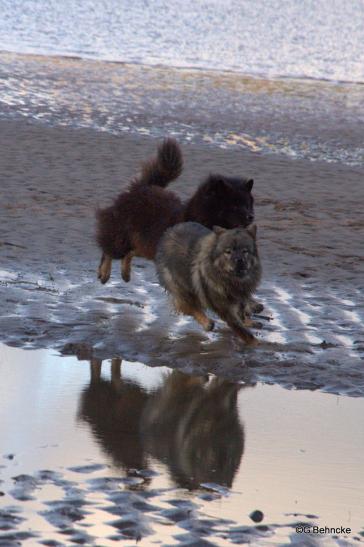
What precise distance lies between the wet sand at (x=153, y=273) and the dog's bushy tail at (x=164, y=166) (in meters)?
0.87

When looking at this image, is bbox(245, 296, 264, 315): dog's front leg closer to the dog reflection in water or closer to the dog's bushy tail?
the dog reflection in water

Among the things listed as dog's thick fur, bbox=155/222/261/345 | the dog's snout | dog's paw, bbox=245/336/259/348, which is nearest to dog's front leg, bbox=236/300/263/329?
dog's thick fur, bbox=155/222/261/345

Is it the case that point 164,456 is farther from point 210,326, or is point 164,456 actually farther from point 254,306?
point 254,306

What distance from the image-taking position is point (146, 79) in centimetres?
2373

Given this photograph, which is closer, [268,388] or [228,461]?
[228,461]

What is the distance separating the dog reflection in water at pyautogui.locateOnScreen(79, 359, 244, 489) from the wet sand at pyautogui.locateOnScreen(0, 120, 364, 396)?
0.39 metres

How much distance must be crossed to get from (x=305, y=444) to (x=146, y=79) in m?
19.0

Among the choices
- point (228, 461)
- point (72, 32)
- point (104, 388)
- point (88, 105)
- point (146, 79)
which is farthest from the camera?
point (72, 32)

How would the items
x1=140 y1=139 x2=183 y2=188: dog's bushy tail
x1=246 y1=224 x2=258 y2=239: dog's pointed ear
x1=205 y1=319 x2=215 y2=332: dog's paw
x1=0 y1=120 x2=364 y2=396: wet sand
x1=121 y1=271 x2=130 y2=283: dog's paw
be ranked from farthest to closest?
x1=121 y1=271 x2=130 y2=283: dog's paw
x1=140 y1=139 x2=183 y2=188: dog's bushy tail
x1=205 y1=319 x2=215 y2=332: dog's paw
x1=246 y1=224 x2=258 y2=239: dog's pointed ear
x1=0 y1=120 x2=364 y2=396: wet sand

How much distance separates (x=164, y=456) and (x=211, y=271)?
2.36 m

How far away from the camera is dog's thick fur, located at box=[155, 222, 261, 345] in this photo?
7.27 meters

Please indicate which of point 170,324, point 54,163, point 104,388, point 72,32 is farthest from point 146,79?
point 104,388

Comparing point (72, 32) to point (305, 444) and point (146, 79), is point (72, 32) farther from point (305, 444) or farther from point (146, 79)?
point (305, 444)

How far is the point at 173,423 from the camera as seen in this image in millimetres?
5766
